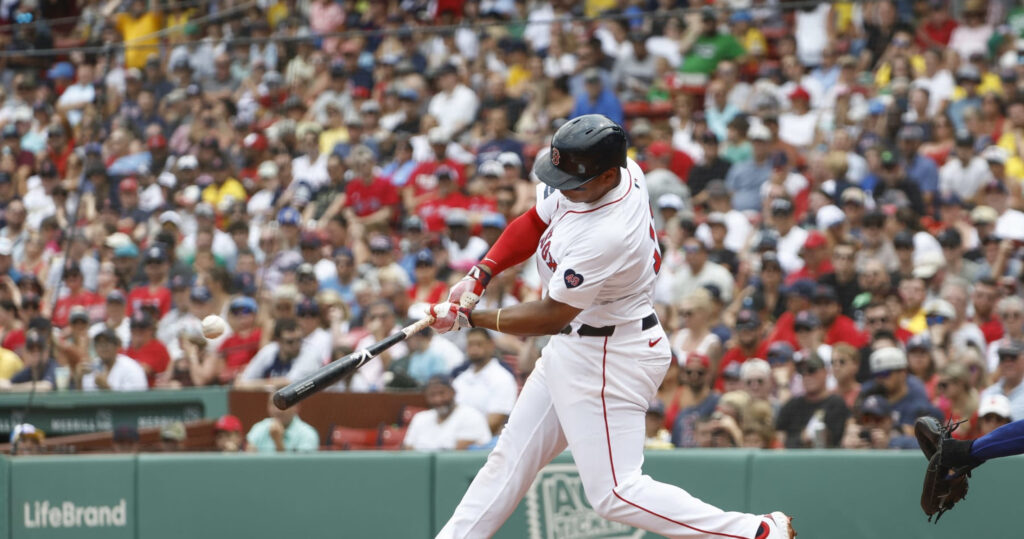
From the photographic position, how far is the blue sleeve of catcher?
4.81 metres

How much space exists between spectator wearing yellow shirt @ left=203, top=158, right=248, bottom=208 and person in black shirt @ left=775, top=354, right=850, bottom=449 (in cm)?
542

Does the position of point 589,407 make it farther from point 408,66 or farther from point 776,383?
point 408,66

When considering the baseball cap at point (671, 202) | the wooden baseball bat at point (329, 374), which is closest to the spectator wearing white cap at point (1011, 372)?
the baseball cap at point (671, 202)

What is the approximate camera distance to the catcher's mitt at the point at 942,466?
16.1ft

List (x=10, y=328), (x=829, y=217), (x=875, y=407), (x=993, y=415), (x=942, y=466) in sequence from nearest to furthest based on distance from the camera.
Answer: (x=942, y=466) → (x=993, y=415) → (x=875, y=407) → (x=829, y=217) → (x=10, y=328)

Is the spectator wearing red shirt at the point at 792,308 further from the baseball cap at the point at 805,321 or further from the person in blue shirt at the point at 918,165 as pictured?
the person in blue shirt at the point at 918,165

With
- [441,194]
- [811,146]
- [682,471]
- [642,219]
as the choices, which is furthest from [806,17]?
[642,219]

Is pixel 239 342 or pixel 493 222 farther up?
pixel 493 222

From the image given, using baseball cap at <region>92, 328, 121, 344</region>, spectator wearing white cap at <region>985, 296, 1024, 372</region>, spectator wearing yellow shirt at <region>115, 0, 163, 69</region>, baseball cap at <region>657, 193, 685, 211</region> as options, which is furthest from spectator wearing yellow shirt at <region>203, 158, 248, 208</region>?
spectator wearing white cap at <region>985, 296, 1024, 372</region>

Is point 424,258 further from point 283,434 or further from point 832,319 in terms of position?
point 832,319

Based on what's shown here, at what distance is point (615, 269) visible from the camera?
4.53 m

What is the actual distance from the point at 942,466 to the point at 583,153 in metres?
1.78

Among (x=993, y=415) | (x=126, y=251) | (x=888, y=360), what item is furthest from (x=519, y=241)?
(x=126, y=251)

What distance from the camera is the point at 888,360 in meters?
7.36
